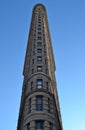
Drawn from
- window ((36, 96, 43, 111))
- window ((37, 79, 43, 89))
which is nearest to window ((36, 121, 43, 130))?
window ((36, 96, 43, 111))

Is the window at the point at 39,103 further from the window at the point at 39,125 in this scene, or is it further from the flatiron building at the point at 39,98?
the window at the point at 39,125

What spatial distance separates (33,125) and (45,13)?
2022 inches

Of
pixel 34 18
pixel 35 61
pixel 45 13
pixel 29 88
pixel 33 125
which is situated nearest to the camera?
pixel 33 125

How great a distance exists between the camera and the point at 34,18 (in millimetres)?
84875

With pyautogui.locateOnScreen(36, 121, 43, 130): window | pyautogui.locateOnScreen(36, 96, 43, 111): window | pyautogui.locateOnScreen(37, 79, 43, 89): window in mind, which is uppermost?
pyautogui.locateOnScreen(37, 79, 43, 89): window

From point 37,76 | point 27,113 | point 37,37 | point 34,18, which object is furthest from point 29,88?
point 34,18

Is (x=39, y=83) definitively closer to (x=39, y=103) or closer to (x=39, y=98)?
(x=39, y=98)

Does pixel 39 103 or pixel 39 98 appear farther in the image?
pixel 39 98

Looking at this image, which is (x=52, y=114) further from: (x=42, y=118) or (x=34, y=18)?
(x=34, y=18)

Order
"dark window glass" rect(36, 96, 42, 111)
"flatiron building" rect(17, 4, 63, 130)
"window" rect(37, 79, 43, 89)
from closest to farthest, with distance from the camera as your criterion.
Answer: "flatiron building" rect(17, 4, 63, 130), "dark window glass" rect(36, 96, 42, 111), "window" rect(37, 79, 43, 89)

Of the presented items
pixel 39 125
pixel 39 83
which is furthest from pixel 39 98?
pixel 39 125

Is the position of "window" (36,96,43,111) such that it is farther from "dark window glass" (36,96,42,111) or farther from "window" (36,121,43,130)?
"window" (36,121,43,130)

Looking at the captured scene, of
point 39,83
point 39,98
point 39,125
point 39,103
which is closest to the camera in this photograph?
point 39,125

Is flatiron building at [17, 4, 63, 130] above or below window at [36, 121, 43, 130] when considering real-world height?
above
